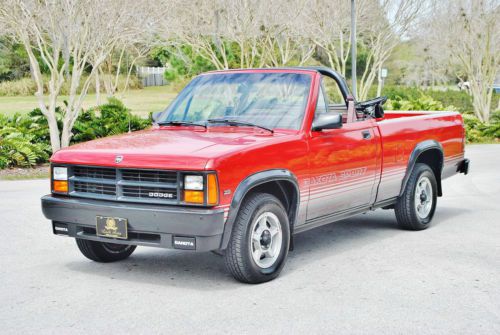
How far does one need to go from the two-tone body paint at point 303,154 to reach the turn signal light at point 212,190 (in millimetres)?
51

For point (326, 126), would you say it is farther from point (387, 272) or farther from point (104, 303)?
point (104, 303)

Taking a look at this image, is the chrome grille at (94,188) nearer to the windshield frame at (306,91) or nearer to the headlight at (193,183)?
the headlight at (193,183)

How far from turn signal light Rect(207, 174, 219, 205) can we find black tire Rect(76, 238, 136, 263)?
5.51 feet

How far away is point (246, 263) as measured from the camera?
6359 mm

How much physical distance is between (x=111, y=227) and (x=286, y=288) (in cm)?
149

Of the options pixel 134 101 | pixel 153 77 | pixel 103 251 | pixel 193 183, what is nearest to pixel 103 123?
pixel 103 251

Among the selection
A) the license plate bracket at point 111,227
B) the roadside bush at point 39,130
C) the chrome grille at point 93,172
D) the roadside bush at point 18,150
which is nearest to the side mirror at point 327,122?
the chrome grille at point 93,172

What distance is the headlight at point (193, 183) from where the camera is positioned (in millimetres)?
6062

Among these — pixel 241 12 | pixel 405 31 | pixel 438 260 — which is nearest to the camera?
pixel 438 260

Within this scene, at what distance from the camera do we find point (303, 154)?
7.02m

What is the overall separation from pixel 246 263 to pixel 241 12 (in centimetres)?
2056

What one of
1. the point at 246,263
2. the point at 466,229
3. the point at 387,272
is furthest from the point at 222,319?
the point at 466,229

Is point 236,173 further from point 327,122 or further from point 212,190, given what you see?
point 327,122

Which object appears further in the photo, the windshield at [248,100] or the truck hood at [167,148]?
the windshield at [248,100]
